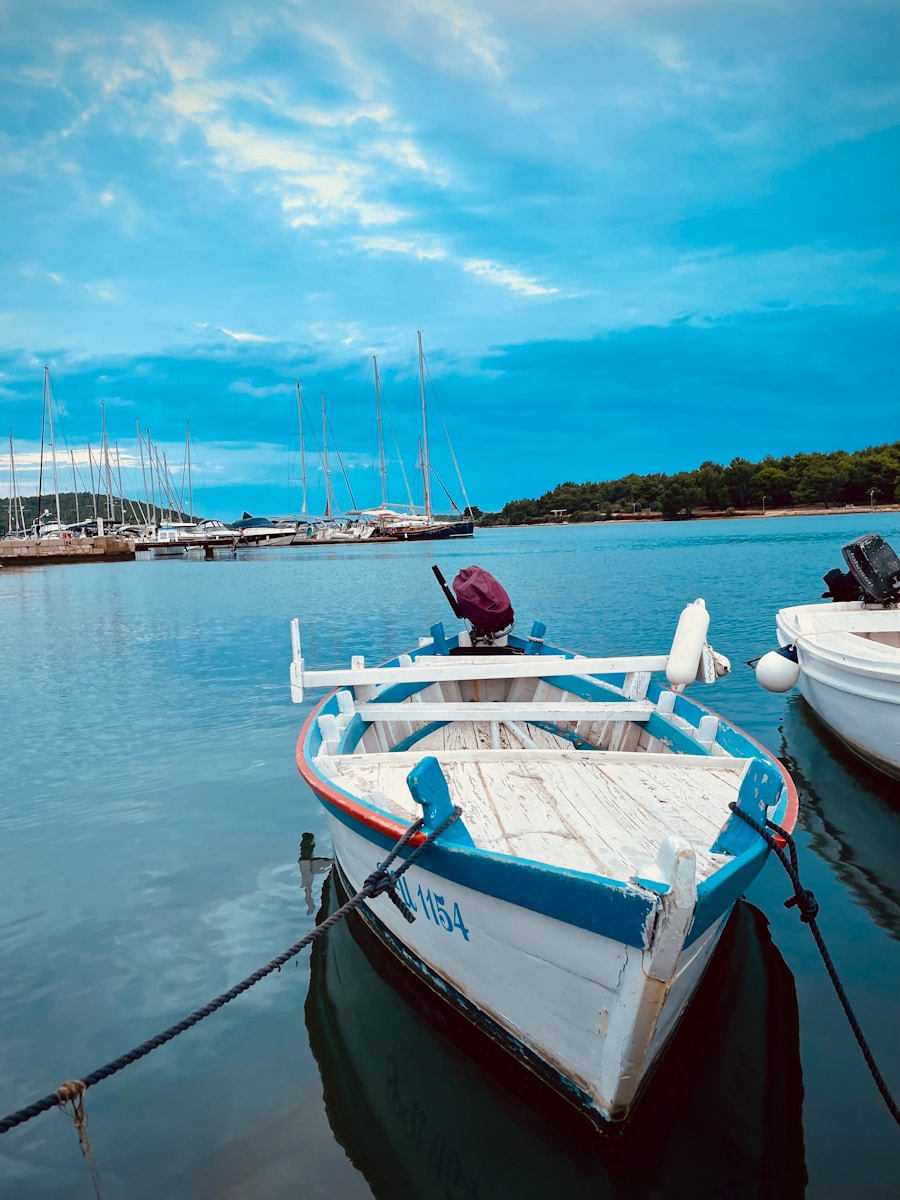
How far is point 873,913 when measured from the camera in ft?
20.9

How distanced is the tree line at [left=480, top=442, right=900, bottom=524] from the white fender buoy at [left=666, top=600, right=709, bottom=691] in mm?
141884

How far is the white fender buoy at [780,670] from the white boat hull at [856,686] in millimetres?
140

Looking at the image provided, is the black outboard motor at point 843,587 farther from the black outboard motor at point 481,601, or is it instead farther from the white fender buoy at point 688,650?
the white fender buoy at point 688,650

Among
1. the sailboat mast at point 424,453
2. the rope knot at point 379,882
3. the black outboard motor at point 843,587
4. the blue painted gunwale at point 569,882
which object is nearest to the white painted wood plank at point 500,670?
the blue painted gunwale at point 569,882

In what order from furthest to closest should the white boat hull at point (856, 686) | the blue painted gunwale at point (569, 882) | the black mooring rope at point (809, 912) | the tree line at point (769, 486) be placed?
the tree line at point (769, 486)
the white boat hull at point (856, 686)
the black mooring rope at point (809, 912)
the blue painted gunwale at point (569, 882)

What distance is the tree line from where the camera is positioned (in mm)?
134500

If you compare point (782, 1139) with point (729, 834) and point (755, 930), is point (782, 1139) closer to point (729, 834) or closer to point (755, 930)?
point (729, 834)

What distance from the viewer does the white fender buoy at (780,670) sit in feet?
35.8

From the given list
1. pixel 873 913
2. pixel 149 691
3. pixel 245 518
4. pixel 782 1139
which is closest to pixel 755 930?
pixel 873 913

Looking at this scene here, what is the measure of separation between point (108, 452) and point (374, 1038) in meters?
93.7

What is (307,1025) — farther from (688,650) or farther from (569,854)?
(688,650)

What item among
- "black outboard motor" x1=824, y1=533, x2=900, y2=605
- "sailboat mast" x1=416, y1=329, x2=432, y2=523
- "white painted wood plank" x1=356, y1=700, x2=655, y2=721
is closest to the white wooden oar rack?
"white painted wood plank" x1=356, y1=700, x2=655, y2=721

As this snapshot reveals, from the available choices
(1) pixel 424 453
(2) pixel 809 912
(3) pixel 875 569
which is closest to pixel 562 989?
(2) pixel 809 912

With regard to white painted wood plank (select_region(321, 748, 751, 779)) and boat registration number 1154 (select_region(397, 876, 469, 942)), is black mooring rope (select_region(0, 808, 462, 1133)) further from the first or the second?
white painted wood plank (select_region(321, 748, 751, 779))
